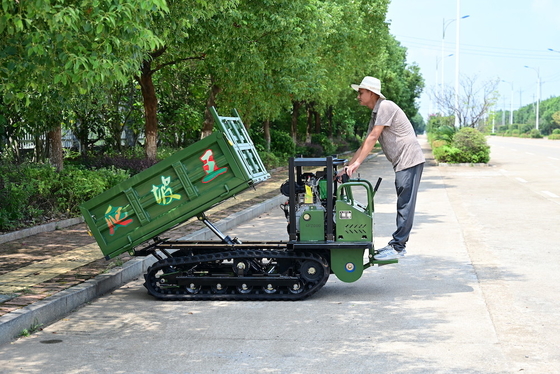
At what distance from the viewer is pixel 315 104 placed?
43094 mm

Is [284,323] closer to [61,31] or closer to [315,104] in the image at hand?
[61,31]

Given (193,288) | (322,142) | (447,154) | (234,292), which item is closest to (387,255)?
(234,292)

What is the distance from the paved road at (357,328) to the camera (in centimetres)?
552

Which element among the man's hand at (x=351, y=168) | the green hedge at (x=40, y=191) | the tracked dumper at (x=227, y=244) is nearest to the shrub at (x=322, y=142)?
the green hedge at (x=40, y=191)

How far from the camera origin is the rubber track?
7.68 metres

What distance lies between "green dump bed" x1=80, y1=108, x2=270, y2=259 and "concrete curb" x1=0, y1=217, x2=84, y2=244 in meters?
3.78

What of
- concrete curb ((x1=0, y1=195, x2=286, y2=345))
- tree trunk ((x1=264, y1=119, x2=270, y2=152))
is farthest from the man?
tree trunk ((x1=264, y1=119, x2=270, y2=152))

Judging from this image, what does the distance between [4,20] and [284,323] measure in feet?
12.5

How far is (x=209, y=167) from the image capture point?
766 centimetres

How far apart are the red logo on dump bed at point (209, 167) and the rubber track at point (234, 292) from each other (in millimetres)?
818

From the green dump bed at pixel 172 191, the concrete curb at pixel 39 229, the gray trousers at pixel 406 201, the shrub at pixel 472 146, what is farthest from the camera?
the shrub at pixel 472 146

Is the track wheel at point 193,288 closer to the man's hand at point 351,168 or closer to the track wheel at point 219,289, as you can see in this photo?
the track wheel at point 219,289

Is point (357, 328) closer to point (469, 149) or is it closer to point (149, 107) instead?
point (149, 107)

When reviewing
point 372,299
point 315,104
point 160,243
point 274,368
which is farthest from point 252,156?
point 315,104
